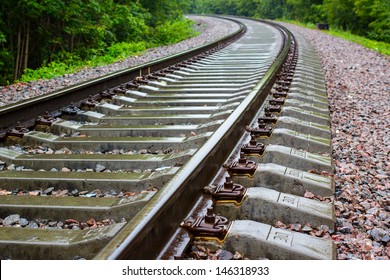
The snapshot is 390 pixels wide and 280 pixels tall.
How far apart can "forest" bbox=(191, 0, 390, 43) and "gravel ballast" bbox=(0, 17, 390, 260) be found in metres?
17.6

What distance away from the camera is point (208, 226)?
6.74 ft

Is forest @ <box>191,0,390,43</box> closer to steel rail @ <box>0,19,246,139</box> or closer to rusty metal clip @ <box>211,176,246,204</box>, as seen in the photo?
steel rail @ <box>0,19,246,139</box>

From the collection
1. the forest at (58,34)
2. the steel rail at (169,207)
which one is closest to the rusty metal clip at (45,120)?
the steel rail at (169,207)

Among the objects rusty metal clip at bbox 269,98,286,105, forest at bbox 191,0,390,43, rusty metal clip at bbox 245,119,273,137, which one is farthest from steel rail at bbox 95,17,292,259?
forest at bbox 191,0,390,43

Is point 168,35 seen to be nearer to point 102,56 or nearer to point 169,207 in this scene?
point 102,56

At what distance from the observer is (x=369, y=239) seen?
2.29 meters

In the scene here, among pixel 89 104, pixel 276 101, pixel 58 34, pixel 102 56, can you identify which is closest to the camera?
pixel 276 101

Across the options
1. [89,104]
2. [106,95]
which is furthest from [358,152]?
[106,95]

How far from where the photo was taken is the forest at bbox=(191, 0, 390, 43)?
25172 millimetres

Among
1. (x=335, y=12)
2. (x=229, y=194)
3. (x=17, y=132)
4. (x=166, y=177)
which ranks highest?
(x=335, y=12)

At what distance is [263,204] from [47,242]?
997 millimetres

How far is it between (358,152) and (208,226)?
221cm
